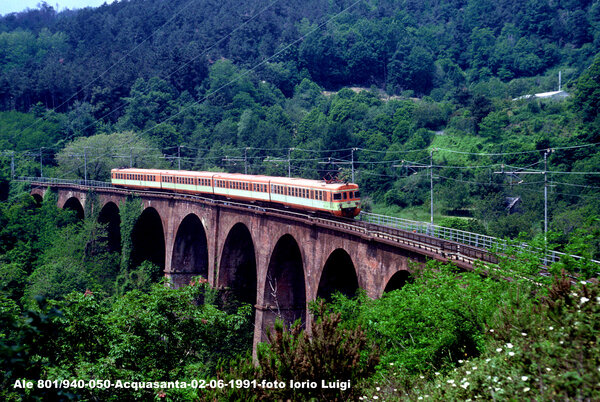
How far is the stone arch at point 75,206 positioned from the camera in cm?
6070

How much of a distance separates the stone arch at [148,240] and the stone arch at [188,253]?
484cm

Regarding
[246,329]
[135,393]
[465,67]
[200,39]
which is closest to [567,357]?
[135,393]

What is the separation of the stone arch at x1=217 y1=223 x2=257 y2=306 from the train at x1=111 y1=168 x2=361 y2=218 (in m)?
2.78

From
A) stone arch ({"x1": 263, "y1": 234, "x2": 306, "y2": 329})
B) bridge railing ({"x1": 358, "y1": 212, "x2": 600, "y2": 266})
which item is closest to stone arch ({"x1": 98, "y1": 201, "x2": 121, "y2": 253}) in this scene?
stone arch ({"x1": 263, "y1": 234, "x2": 306, "y2": 329})

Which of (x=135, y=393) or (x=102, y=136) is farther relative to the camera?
(x=102, y=136)

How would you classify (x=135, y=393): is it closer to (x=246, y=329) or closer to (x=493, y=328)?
(x=493, y=328)

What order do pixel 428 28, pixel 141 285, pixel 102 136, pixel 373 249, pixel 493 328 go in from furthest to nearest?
pixel 428 28 → pixel 102 136 → pixel 141 285 → pixel 373 249 → pixel 493 328

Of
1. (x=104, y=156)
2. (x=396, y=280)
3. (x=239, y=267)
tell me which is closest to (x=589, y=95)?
(x=239, y=267)

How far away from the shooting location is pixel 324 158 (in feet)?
218

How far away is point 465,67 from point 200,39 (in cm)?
4776

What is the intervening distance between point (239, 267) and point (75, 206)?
1077 inches

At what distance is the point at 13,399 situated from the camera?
15.5m

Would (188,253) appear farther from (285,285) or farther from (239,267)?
(285,285)

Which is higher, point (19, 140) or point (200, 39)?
point (200, 39)
